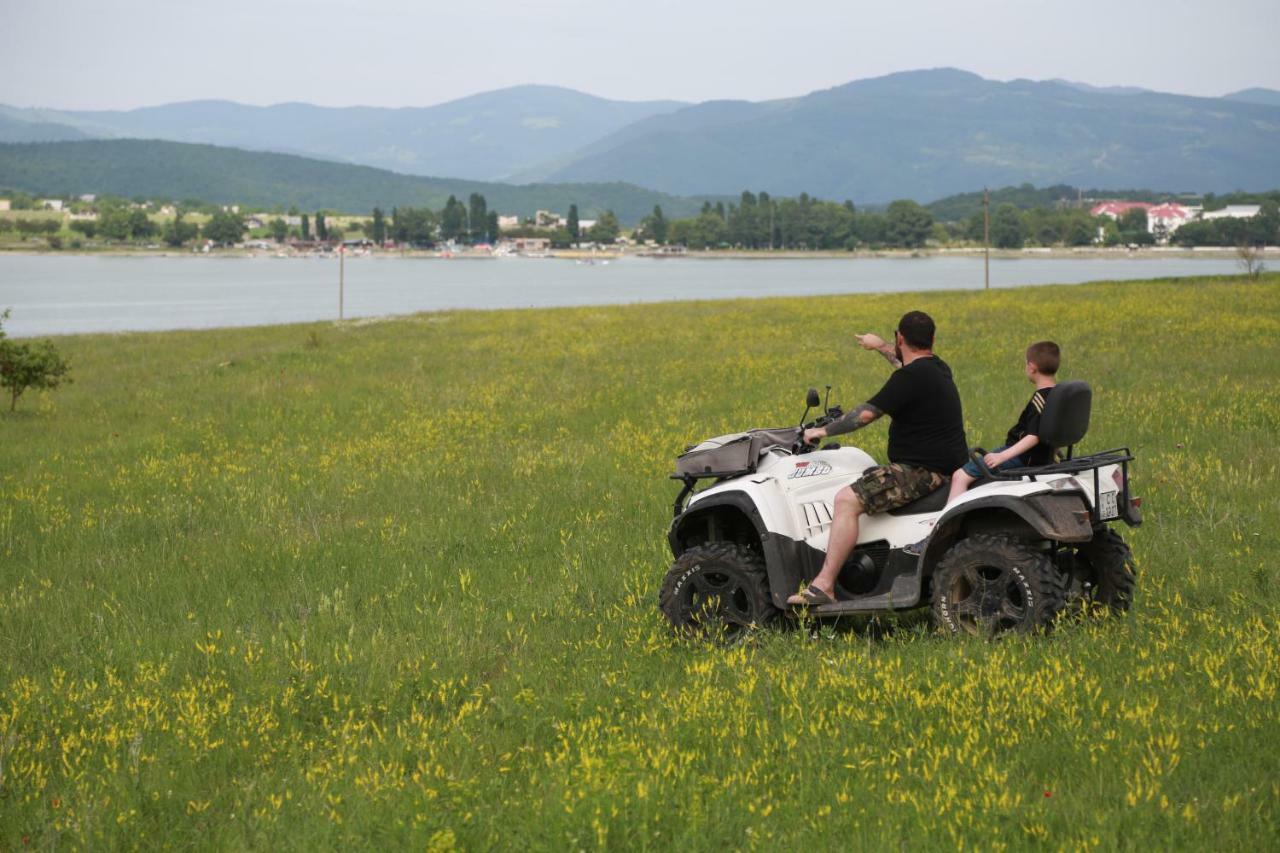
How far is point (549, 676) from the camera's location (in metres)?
8.06

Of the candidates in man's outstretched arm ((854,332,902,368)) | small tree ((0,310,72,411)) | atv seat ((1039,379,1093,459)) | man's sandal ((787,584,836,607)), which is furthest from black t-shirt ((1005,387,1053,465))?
small tree ((0,310,72,411))

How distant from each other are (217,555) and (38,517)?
3784 mm

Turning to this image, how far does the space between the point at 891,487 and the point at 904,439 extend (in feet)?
1.28

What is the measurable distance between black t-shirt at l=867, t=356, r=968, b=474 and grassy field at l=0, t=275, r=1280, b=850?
1.14m

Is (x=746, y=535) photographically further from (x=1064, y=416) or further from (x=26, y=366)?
(x=26, y=366)

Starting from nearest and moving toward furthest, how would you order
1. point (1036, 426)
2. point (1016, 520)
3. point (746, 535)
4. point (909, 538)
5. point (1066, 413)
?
point (1016, 520) < point (1066, 413) < point (909, 538) < point (1036, 426) < point (746, 535)

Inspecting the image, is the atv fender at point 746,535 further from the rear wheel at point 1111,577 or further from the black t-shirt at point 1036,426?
the rear wheel at point 1111,577

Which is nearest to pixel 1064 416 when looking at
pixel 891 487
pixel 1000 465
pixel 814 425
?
pixel 1000 465

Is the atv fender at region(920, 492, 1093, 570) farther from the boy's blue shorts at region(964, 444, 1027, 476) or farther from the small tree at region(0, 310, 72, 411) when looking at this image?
the small tree at region(0, 310, 72, 411)

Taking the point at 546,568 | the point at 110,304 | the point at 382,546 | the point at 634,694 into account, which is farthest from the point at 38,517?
the point at 110,304

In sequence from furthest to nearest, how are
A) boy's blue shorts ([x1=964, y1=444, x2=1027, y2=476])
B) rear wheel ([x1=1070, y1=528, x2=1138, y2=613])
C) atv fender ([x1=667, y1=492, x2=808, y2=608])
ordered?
atv fender ([x1=667, y1=492, x2=808, y2=608]), rear wheel ([x1=1070, y1=528, x2=1138, y2=613]), boy's blue shorts ([x1=964, y1=444, x2=1027, y2=476])

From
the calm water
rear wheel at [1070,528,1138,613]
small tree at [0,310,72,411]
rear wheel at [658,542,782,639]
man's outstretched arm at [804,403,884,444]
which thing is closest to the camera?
man's outstretched arm at [804,403,884,444]

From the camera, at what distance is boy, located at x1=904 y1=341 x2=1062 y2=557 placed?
800 centimetres

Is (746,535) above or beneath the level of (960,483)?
beneath
